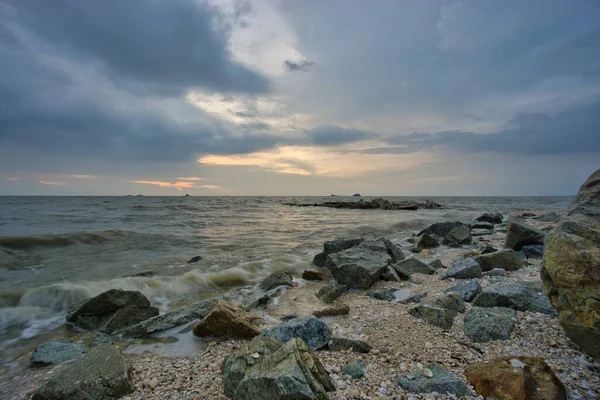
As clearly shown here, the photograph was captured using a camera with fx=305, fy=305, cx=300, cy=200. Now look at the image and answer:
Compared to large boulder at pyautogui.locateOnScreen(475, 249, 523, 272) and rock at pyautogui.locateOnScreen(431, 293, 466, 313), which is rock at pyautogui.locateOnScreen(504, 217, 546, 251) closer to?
large boulder at pyautogui.locateOnScreen(475, 249, 523, 272)

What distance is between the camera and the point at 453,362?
10.2ft

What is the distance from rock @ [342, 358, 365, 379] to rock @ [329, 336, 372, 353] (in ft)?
0.85

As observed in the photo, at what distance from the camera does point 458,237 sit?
41.5 feet

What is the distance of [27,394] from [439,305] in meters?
5.11

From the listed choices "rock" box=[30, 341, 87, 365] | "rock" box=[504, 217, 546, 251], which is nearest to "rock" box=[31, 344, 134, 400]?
"rock" box=[30, 341, 87, 365]

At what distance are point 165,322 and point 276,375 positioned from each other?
338 cm

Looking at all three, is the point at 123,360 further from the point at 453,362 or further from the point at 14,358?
the point at 453,362

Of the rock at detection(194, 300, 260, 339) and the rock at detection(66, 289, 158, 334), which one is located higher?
the rock at detection(194, 300, 260, 339)

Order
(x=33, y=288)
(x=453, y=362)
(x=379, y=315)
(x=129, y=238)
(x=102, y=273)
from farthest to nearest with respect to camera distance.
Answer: (x=129, y=238) < (x=102, y=273) < (x=33, y=288) < (x=379, y=315) < (x=453, y=362)

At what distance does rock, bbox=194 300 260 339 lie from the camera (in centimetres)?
429

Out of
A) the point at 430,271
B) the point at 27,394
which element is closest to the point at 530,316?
the point at 430,271

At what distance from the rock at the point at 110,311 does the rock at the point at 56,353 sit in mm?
848

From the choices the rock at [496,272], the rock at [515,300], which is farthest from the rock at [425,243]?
the rock at [515,300]

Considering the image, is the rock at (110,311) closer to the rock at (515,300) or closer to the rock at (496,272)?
the rock at (515,300)
